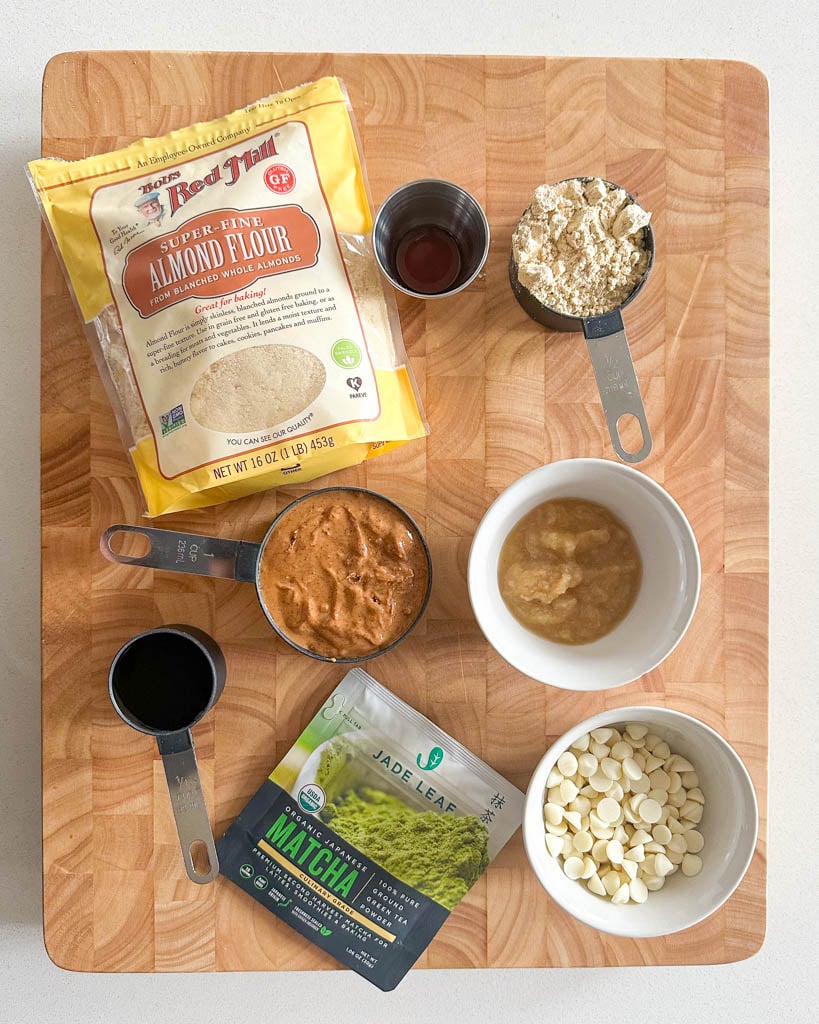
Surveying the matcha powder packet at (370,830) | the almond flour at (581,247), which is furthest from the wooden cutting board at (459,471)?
the almond flour at (581,247)

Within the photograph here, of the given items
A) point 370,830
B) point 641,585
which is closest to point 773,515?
point 641,585

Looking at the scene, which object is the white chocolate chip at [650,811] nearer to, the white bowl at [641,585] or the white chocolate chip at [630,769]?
the white chocolate chip at [630,769]

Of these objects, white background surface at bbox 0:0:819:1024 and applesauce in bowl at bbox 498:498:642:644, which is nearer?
applesauce in bowl at bbox 498:498:642:644

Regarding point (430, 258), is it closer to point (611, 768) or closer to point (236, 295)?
point (236, 295)

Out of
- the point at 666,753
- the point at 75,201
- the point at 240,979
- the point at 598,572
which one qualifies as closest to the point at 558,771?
the point at 666,753

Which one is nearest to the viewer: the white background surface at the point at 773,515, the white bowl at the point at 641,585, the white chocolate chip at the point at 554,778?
the white bowl at the point at 641,585

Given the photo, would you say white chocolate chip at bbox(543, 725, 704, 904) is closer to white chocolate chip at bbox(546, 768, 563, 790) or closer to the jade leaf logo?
white chocolate chip at bbox(546, 768, 563, 790)

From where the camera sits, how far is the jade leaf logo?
1.19 meters

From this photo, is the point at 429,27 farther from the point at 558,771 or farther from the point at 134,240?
the point at 558,771

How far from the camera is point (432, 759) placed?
119 centimetres

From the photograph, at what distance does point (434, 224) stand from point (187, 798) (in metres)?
0.87

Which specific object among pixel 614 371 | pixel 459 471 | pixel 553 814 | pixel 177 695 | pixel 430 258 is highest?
pixel 430 258

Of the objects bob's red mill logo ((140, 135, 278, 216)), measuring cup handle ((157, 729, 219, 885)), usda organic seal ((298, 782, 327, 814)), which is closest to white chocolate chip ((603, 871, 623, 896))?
usda organic seal ((298, 782, 327, 814))

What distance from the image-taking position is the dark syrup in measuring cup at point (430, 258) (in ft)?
3.88
